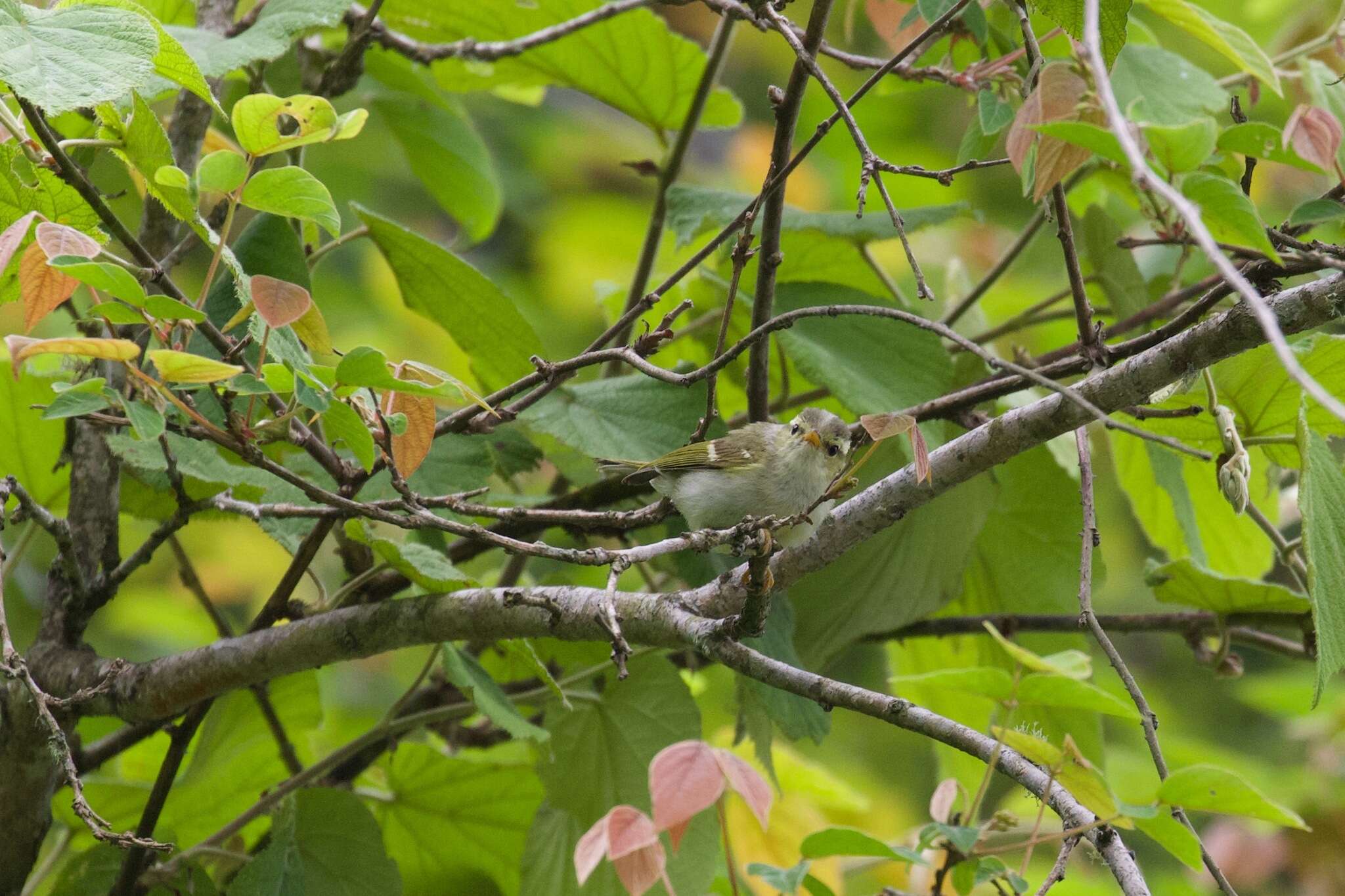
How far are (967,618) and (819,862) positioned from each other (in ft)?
1.69

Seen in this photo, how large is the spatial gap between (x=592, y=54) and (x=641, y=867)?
1.49 metres

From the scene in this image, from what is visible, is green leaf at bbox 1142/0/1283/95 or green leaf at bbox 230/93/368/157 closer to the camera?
green leaf at bbox 230/93/368/157

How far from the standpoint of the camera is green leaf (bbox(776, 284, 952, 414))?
1603 mm

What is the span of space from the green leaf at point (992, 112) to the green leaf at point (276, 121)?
0.67m

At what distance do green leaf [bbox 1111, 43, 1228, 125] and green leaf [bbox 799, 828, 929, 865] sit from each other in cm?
111

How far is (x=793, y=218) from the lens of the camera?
5.91 ft

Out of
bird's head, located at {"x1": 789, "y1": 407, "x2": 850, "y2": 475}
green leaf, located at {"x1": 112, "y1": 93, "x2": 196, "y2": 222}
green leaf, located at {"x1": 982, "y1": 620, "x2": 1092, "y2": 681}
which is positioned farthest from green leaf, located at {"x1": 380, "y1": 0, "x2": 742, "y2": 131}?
green leaf, located at {"x1": 982, "y1": 620, "x2": 1092, "y2": 681}

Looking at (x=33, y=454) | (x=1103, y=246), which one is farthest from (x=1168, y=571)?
(x=33, y=454)

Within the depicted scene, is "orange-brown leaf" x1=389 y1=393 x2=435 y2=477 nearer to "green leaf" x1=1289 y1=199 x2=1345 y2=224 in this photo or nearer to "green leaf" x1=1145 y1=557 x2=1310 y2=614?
"green leaf" x1=1289 y1=199 x2=1345 y2=224

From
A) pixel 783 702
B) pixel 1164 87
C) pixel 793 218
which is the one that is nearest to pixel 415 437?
pixel 783 702

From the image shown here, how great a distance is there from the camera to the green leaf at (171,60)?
1132 millimetres

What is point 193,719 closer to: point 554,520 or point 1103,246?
point 554,520

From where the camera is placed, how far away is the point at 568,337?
4863 mm

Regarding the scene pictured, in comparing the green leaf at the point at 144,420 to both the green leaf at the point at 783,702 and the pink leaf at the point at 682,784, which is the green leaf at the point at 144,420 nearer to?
the pink leaf at the point at 682,784
